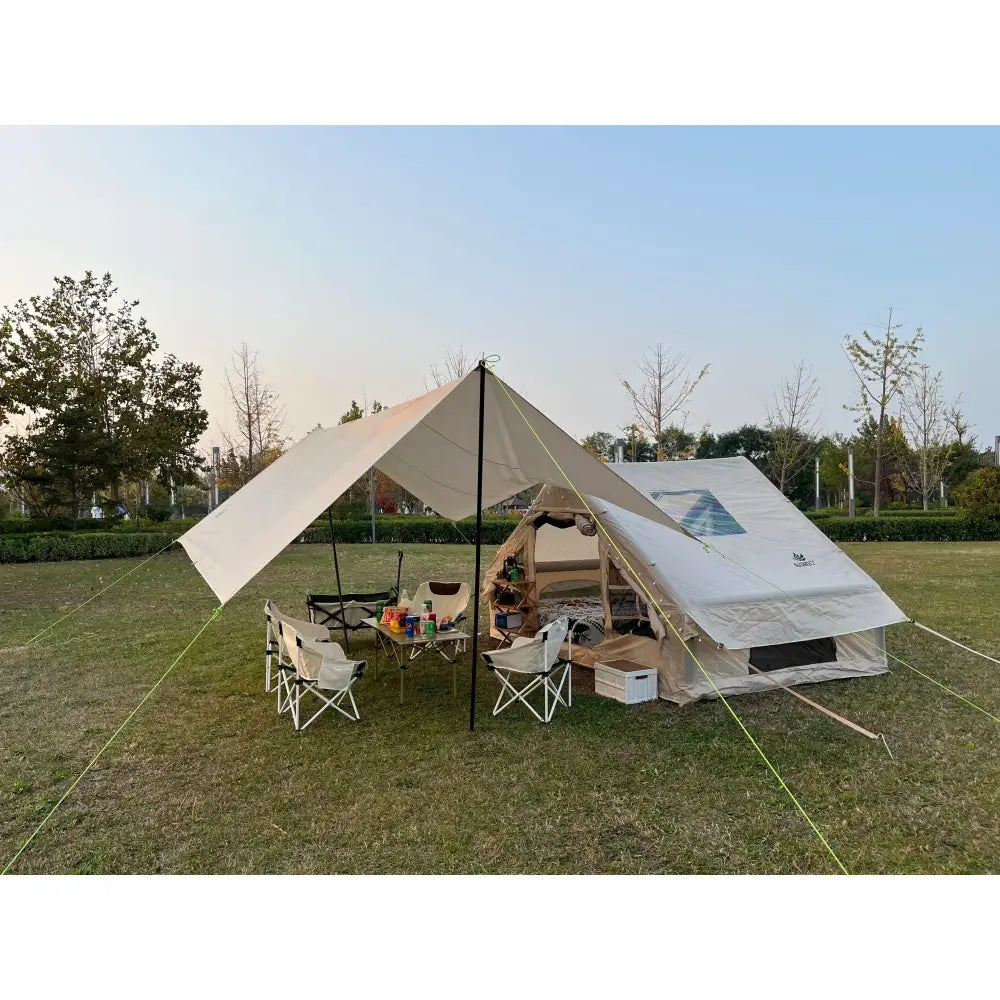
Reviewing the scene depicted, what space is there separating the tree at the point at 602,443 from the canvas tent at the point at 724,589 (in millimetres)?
21546

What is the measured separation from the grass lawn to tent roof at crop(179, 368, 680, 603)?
1121 millimetres

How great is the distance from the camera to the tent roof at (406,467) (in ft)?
13.6

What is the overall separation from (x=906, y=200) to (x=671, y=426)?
12303 mm

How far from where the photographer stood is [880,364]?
21641 mm

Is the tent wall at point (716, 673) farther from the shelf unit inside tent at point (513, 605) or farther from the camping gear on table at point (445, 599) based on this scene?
the shelf unit inside tent at point (513, 605)

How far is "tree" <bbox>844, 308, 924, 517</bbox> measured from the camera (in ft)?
70.8

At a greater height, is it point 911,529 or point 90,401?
point 90,401

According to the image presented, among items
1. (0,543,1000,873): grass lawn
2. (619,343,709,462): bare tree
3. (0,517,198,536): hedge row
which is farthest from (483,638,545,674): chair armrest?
(619,343,709,462): bare tree

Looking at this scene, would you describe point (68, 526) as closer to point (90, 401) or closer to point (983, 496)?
point (90, 401)

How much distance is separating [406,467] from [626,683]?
291 cm

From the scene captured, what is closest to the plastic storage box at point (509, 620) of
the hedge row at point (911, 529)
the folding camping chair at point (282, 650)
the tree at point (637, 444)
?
the folding camping chair at point (282, 650)

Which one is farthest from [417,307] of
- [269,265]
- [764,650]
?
[764,650]

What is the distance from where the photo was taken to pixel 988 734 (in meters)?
4.50

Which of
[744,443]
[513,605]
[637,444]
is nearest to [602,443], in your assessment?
[744,443]
